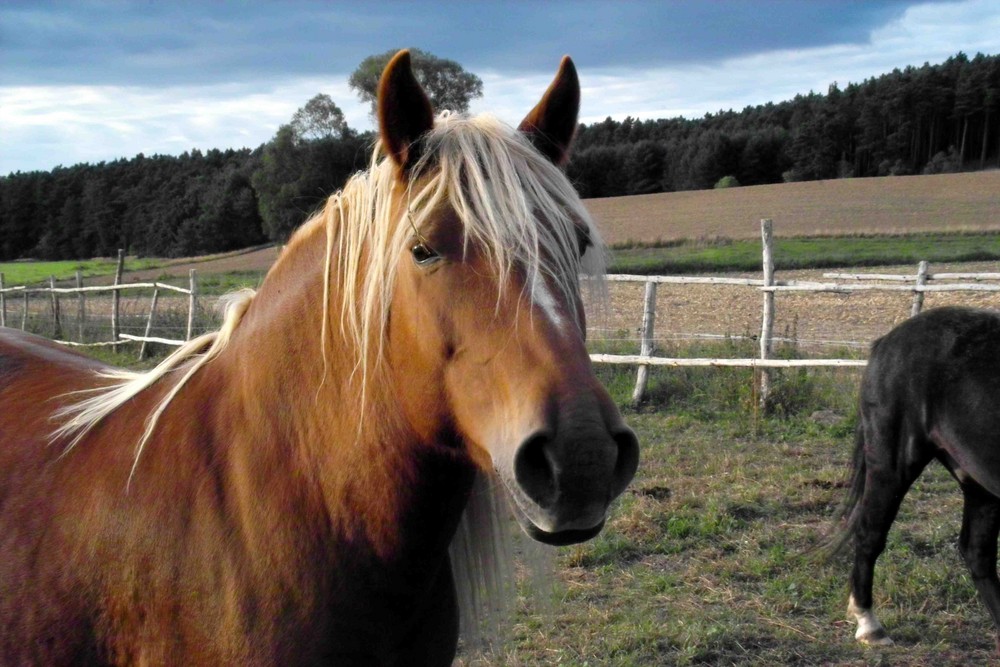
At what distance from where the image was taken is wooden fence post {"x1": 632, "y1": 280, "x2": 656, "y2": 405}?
9.17 m

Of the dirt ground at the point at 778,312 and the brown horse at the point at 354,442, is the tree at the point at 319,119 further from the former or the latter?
the brown horse at the point at 354,442

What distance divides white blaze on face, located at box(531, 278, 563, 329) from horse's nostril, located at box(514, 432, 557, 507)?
0.84 ft

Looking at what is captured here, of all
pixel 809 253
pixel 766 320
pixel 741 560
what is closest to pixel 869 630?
pixel 741 560

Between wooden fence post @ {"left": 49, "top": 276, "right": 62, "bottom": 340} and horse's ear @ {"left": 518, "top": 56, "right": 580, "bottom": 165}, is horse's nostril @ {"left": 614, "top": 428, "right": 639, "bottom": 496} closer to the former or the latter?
horse's ear @ {"left": 518, "top": 56, "right": 580, "bottom": 165}

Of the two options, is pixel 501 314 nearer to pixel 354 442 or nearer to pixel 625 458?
pixel 625 458

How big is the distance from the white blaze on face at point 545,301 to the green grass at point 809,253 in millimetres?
22256

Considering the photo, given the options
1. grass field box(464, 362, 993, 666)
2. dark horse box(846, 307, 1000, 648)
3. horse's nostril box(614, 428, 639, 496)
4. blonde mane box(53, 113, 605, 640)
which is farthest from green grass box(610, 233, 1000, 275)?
horse's nostril box(614, 428, 639, 496)

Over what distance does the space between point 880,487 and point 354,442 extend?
3615 mm

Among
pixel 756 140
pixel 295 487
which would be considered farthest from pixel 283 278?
pixel 756 140

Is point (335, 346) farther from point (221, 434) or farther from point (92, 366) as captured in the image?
point (92, 366)

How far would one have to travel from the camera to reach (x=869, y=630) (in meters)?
4.07

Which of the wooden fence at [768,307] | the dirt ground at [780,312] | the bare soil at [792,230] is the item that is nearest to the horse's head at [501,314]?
the bare soil at [792,230]

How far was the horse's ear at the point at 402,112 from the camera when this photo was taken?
1.67 meters

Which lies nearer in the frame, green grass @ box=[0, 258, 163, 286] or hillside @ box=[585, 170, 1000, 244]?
green grass @ box=[0, 258, 163, 286]
